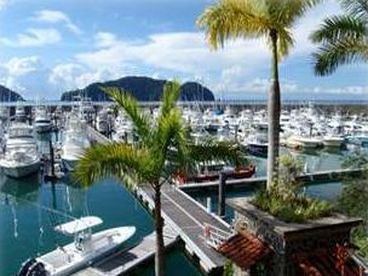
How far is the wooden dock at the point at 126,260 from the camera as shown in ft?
71.1

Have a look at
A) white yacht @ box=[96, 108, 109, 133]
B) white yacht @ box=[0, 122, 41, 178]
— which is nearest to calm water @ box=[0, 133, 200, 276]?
white yacht @ box=[0, 122, 41, 178]

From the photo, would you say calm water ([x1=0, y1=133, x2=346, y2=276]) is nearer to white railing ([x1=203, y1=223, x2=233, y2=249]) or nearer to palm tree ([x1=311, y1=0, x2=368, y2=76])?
white railing ([x1=203, y1=223, x2=233, y2=249])

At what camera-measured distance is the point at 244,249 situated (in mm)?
8727

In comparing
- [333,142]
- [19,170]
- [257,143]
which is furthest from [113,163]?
[333,142]

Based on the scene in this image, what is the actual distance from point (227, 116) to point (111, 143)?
78806mm

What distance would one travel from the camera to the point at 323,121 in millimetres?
77875

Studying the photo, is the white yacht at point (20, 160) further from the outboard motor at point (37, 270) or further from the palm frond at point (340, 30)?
the palm frond at point (340, 30)

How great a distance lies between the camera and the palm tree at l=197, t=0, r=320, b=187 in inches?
418

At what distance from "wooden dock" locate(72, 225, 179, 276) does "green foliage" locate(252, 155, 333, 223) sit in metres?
13.5

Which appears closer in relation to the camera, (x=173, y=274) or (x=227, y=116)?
(x=173, y=274)

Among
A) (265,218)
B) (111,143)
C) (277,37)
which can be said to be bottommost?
(265,218)

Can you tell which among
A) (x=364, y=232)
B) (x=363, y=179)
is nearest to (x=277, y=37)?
(x=364, y=232)

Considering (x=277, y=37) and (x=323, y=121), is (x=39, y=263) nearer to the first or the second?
(x=277, y=37)

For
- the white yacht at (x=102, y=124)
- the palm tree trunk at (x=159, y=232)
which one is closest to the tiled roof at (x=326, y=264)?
the palm tree trunk at (x=159, y=232)
